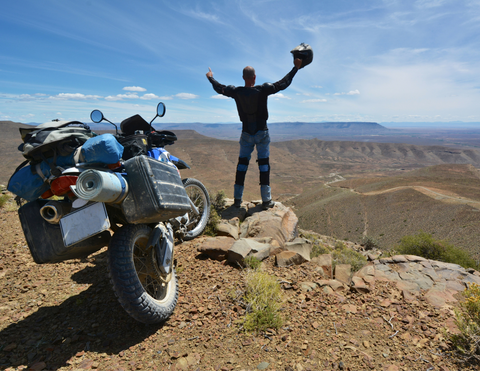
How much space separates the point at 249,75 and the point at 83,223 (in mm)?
4796

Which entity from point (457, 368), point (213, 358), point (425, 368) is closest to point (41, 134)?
point (213, 358)

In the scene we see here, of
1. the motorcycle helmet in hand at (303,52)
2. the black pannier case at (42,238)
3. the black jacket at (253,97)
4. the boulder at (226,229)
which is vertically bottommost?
the boulder at (226,229)

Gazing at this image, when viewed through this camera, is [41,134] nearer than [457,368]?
No

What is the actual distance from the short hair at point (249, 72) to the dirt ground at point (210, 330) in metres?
4.22

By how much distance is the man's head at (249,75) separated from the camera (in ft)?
19.0

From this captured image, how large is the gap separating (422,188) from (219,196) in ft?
138

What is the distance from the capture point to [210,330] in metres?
2.63

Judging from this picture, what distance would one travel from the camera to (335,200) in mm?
42031

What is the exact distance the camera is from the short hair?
A: 5797 millimetres

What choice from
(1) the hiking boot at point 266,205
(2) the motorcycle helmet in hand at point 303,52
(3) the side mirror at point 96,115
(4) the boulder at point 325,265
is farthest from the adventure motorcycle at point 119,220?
(1) the hiking boot at point 266,205

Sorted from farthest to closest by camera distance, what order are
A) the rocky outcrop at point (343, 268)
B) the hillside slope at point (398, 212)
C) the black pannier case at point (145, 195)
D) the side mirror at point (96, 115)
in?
the hillside slope at point (398, 212) → the rocky outcrop at point (343, 268) → the side mirror at point (96, 115) → the black pannier case at point (145, 195)

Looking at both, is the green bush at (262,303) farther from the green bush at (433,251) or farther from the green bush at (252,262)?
the green bush at (433,251)

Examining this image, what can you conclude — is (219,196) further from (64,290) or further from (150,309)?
(150,309)

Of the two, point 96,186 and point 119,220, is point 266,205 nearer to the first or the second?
point 119,220
